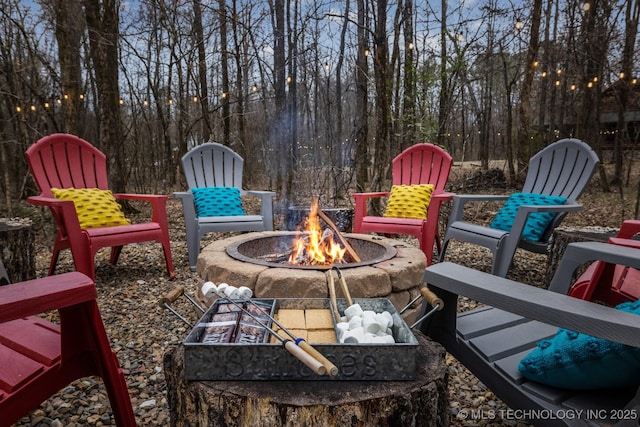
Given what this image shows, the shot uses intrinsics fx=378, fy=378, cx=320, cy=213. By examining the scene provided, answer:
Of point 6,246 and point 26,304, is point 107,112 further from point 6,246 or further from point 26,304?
point 26,304

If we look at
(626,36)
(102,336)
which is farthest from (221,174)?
(626,36)

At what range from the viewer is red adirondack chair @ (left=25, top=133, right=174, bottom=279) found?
103 inches

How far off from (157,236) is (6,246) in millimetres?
943

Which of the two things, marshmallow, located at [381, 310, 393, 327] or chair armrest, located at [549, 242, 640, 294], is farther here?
chair armrest, located at [549, 242, 640, 294]

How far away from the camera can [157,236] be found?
9.73ft

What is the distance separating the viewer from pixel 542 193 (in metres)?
3.31

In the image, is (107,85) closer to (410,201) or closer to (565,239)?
(410,201)

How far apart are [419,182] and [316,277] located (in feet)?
8.26

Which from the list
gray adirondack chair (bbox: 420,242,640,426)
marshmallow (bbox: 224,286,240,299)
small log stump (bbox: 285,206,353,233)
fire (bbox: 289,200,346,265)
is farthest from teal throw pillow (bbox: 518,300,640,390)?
small log stump (bbox: 285,206,353,233)

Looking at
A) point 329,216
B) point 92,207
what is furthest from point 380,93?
point 92,207

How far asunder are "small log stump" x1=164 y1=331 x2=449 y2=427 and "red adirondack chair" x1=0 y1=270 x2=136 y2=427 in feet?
1.26

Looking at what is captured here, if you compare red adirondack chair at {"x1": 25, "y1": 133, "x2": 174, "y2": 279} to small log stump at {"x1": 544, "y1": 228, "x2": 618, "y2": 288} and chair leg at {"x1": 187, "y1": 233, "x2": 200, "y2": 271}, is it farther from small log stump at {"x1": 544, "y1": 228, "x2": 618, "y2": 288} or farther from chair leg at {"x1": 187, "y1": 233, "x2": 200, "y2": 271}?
small log stump at {"x1": 544, "y1": 228, "x2": 618, "y2": 288}

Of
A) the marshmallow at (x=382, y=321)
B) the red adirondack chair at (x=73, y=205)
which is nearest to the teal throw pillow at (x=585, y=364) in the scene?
the marshmallow at (x=382, y=321)

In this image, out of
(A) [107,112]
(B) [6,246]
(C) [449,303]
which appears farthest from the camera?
(A) [107,112]
